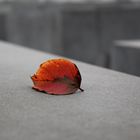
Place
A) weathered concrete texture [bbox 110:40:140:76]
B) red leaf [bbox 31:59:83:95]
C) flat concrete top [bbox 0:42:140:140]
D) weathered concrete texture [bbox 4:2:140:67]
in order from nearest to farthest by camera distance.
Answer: flat concrete top [bbox 0:42:140:140]
red leaf [bbox 31:59:83:95]
weathered concrete texture [bbox 110:40:140:76]
weathered concrete texture [bbox 4:2:140:67]

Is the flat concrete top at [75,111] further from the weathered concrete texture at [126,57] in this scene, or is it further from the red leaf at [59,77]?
the weathered concrete texture at [126,57]

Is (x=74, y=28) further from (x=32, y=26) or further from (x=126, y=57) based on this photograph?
(x=126, y=57)

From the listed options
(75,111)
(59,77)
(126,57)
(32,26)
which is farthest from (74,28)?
(75,111)

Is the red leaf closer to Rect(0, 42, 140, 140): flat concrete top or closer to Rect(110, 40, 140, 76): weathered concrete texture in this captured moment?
Rect(0, 42, 140, 140): flat concrete top

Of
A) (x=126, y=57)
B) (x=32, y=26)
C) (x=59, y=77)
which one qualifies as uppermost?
(x=59, y=77)

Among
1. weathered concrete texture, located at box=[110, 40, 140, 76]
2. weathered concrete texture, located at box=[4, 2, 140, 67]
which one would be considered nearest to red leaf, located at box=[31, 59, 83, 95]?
weathered concrete texture, located at box=[110, 40, 140, 76]

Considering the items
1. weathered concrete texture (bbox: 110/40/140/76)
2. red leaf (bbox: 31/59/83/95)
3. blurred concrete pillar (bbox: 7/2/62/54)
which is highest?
red leaf (bbox: 31/59/83/95)
